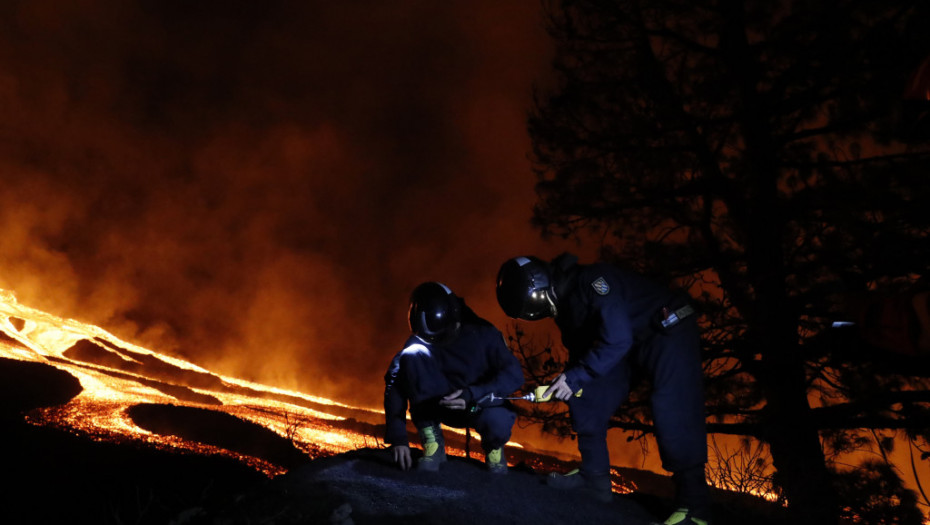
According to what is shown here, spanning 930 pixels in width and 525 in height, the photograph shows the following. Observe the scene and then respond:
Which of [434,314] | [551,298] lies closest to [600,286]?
[551,298]

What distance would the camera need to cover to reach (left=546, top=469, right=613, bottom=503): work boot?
3.73 metres

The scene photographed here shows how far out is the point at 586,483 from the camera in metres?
3.80

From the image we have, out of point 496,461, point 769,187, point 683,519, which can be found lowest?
point 683,519

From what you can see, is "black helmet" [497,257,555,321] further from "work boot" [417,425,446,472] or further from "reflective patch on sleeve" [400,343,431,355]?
"work boot" [417,425,446,472]

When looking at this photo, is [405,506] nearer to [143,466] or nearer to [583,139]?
[143,466]

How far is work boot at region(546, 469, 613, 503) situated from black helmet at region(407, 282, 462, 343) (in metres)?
1.16

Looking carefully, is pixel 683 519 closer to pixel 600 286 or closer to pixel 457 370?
pixel 600 286

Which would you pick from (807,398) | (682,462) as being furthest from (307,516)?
(807,398)

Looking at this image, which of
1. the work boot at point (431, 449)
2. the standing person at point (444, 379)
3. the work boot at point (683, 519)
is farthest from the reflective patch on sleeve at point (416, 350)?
the work boot at point (683, 519)

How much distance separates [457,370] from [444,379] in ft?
0.37

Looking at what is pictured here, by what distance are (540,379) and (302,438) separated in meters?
3.14

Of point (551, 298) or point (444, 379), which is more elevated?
point (551, 298)

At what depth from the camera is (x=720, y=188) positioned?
266 inches

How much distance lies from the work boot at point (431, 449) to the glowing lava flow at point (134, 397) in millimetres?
1759
